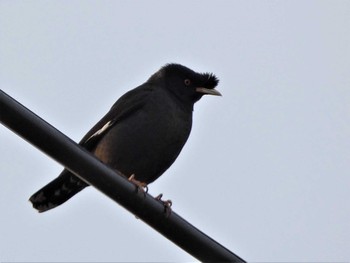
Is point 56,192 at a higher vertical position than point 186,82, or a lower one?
lower

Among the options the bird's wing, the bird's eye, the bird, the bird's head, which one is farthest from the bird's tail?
the bird's eye

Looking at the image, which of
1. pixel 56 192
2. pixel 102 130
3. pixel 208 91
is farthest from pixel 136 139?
pixel 208 91

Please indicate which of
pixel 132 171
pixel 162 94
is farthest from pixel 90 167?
pixel 162 94

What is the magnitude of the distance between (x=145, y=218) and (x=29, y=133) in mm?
830

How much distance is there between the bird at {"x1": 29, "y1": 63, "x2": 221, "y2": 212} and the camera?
749 cm

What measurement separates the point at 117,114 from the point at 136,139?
49cm

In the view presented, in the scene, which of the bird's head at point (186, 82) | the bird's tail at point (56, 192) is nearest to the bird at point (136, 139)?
the bird's tail at point (56, 192)

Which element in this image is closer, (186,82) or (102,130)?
(102,130)

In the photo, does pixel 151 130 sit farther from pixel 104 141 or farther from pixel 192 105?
pixel 192 105

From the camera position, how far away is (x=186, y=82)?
8766 millimetres

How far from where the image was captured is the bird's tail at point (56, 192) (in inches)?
291

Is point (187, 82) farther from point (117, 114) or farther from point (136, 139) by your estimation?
point (136, 139)

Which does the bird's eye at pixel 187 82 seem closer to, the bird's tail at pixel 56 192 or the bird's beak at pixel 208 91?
the bird's beak at pixel 208 91

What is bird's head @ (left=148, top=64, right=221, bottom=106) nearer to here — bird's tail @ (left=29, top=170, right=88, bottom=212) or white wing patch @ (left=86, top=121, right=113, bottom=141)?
white wing patch @ (left=86, top=121, right=113, bottom=141)
